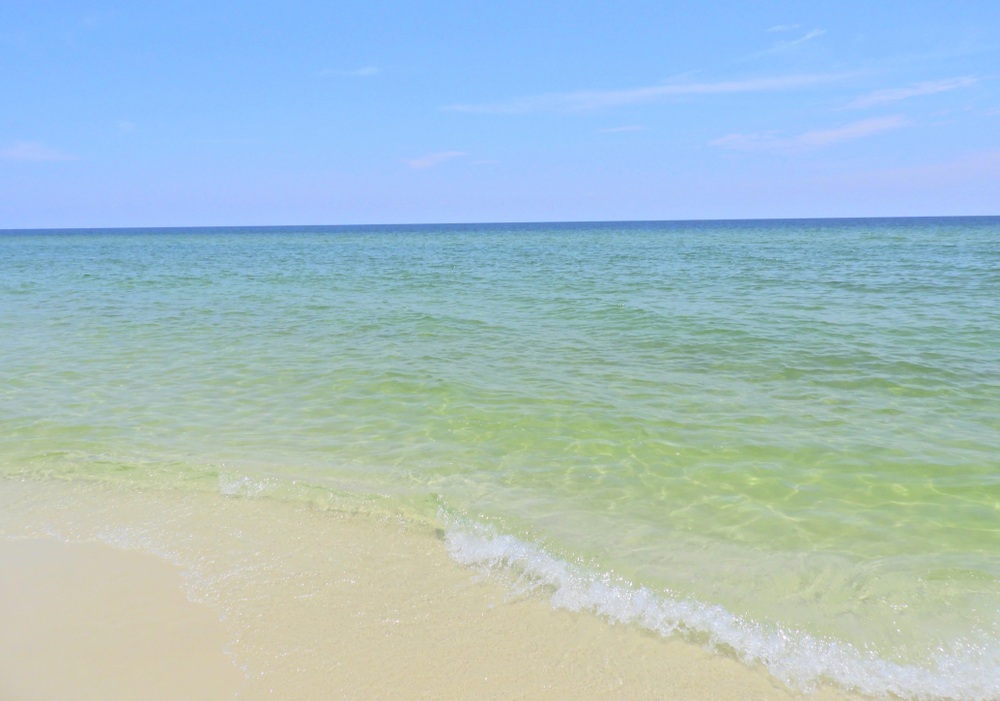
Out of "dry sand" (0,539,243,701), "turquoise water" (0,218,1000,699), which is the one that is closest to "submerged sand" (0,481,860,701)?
"dry sand" (0,539,243,701)

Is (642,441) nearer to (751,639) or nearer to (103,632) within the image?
(751,639)

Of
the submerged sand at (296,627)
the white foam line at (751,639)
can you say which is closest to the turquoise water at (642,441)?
the white foam line at (751,639)

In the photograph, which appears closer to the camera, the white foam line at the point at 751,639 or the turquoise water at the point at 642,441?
the white foam line at the point at 751,639

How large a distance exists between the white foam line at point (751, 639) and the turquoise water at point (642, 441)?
1cm

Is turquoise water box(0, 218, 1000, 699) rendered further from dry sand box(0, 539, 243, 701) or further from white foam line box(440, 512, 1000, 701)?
dry sand box(0, 539, 243, 701)

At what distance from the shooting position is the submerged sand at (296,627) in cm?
301

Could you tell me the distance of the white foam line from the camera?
3.06m

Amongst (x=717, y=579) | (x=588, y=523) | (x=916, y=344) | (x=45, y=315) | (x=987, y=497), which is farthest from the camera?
(x=45, y=315)

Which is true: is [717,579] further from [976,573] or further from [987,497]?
[987,497]

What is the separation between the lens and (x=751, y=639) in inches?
131

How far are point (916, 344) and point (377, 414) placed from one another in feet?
27.8

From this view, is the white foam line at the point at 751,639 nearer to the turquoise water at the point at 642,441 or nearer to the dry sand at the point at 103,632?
the turquoise water at the point at 642,441

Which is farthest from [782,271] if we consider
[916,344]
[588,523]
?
[588,523]

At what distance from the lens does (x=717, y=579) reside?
12.8 ft
